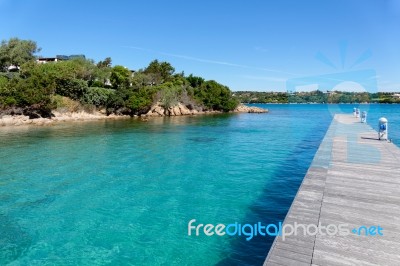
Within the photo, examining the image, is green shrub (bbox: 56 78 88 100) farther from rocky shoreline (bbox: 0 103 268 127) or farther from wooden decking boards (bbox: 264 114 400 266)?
wooden decking boards (bbox: 264 114 400 266)

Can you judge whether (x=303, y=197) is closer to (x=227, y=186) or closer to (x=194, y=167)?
(x=227, y=186)

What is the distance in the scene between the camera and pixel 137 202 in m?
10.5

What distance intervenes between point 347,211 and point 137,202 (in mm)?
6920

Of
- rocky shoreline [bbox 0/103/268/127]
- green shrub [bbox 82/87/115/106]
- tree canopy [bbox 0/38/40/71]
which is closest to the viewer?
rocky shoreline [bbox 0/103/268/127]

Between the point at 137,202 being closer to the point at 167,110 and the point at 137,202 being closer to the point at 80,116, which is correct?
the point at 80,116

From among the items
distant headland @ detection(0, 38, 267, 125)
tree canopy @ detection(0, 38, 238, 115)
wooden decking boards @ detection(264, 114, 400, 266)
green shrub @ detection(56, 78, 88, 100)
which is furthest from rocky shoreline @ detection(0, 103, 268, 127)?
wooden decking boards @ detection(264, 114, 400, 266)

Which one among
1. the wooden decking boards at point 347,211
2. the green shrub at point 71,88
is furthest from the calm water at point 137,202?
the green shrub at point 71,88

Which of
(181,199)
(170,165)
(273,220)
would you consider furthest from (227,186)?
(170,165)

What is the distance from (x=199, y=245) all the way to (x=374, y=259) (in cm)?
408

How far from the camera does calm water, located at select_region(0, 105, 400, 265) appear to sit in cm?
709

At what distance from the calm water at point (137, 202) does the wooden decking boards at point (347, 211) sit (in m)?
1.55

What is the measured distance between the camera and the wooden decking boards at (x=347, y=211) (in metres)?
4.62

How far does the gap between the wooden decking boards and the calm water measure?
5.10 feet

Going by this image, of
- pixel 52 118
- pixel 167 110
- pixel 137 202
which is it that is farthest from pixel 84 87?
pixel 137 202
